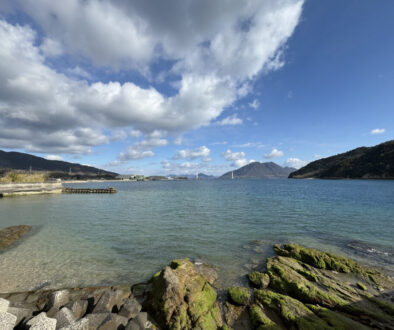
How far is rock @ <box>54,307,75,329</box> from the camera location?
6109 millimetres

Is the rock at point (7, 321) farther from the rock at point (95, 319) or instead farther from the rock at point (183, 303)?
the rock at point (183, 303)

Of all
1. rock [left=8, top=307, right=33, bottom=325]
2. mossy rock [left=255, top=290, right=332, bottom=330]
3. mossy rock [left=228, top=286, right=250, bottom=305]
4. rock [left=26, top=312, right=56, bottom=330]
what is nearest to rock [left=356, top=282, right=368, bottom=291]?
mossy rock [left=255, top=290, right=332, bottom=330]

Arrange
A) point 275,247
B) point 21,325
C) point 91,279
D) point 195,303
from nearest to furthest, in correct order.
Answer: point 21,325 → point 195,303 → point 91,279 → point 275,247

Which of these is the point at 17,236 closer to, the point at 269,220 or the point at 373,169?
the point at 269,220

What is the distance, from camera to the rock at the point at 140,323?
6120mm

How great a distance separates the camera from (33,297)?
8.38m

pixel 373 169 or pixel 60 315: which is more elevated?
pixel 373 169

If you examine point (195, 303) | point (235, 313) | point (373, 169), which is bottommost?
point (235, 313)

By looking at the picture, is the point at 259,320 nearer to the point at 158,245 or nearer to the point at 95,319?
the point at 95,319

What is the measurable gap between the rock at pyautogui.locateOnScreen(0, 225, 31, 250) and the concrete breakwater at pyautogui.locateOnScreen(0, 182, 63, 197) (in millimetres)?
47833

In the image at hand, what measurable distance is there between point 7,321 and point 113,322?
339 centimetres

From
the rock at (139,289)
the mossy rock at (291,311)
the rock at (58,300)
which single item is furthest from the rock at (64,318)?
the mossy rock at (291,311)

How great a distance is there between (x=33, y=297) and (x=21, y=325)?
9.42ft

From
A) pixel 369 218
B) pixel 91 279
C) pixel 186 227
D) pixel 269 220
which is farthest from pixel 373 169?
pixel 91 279
